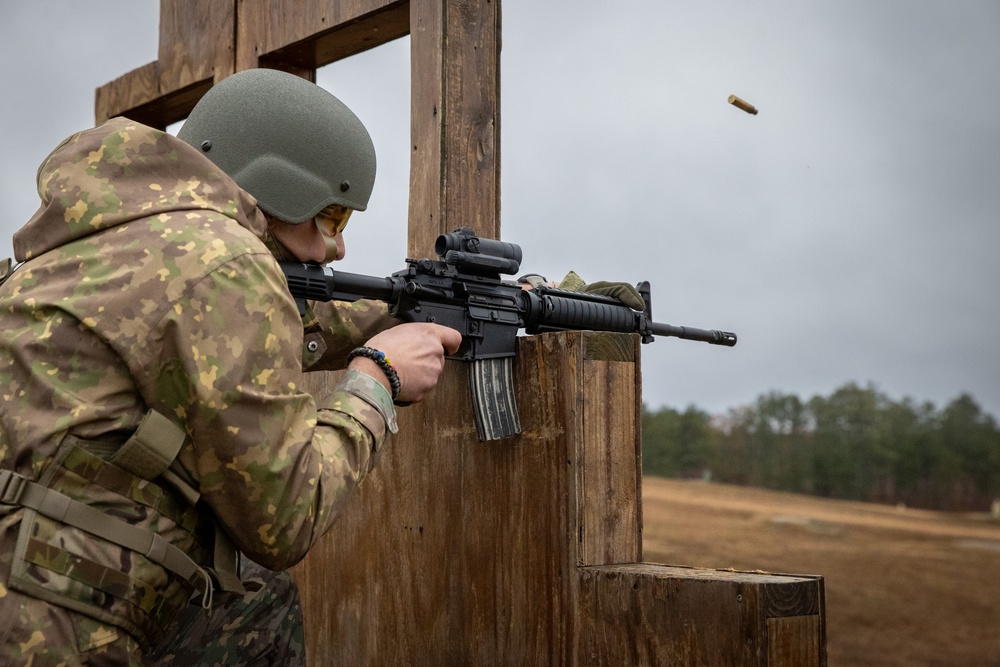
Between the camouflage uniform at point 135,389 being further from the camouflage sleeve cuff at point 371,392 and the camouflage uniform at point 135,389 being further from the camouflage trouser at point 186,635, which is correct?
the camouflage sleeve cuff at point 371,392

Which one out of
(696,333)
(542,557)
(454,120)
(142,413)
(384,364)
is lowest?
(542,557)

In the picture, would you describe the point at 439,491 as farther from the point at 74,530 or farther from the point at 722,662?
the point at 74,530

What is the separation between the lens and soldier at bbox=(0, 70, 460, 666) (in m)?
1.88

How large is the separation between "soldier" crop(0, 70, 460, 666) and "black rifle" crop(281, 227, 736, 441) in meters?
0.55

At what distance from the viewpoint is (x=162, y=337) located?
1.89 m

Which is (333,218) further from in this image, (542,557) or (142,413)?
(542,557)

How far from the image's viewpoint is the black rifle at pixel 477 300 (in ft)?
9.23

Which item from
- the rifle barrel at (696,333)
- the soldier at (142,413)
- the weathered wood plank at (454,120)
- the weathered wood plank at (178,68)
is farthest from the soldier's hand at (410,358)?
the weathered wood plank at (178,68)

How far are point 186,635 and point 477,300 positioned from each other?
132 cm

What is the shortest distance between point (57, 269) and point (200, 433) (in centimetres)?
46

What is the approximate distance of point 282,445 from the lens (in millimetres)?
1985

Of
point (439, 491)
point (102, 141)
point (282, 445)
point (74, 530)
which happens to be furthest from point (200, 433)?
point (439, 491)

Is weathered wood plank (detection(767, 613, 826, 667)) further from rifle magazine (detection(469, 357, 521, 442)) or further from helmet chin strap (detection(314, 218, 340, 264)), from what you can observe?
helmet chin strap (detection(314, 218, 340, 264))

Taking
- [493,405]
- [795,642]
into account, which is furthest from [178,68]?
[795,642]
